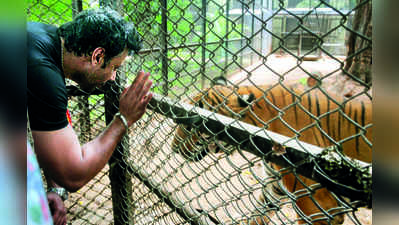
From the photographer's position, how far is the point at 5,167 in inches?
15.5

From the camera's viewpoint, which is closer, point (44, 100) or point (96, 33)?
point (44, 100)

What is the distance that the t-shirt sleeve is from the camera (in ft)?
4.11

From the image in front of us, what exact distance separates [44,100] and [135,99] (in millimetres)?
440

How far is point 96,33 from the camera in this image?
1444 mm

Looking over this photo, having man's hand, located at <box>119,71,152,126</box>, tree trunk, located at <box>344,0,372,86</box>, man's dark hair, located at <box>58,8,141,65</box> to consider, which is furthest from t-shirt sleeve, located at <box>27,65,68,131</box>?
tree trunk, located at <box>344,0,372,86</box>

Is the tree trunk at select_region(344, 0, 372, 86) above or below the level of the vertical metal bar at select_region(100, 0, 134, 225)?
above

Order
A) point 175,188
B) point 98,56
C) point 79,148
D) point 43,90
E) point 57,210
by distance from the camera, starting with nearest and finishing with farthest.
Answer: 1. point 43,90
2. point 79,148
3. point 98,56
4. point 57,210
5. point 175,188

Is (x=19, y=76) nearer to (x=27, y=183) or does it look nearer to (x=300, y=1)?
(x=27, y=183)

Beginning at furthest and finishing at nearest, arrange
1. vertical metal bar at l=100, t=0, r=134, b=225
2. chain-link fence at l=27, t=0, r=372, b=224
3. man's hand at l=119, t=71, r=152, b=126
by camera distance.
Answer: vertical metal bar at l=100, t=0, r=134, b=225
man's hand at l=119, t=71, r=152, b=126
chain-link fence at l=27, t=0, r=372, b=224

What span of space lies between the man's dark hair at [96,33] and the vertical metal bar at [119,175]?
0.52 m

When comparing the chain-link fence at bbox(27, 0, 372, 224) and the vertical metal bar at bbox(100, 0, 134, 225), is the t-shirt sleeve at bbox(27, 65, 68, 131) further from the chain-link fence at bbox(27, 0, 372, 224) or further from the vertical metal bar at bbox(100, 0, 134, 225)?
the vertical metal bar at bbox(100, 0, 134, 225)

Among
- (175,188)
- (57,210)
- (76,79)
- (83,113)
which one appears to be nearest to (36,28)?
(76,79)

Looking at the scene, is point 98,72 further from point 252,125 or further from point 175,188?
point 252,125

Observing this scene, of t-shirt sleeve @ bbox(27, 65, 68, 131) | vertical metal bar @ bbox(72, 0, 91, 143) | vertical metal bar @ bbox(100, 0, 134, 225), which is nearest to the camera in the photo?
t-shirt sleeve @ bbox(27, 65, 68, 131)
